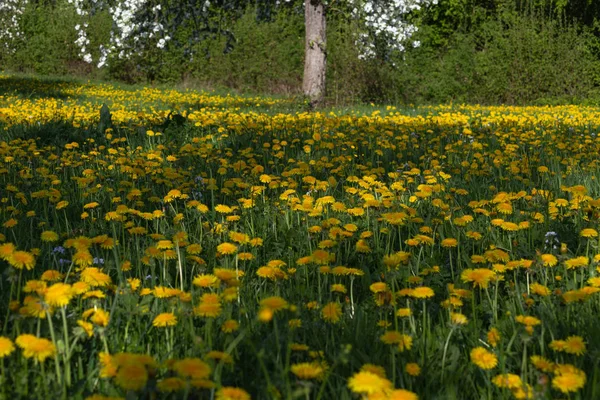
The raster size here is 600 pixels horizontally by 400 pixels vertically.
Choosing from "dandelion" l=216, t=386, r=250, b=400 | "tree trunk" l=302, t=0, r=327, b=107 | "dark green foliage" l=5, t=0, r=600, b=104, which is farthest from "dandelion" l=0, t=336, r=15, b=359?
"dark green foliage" l=5, t=0, r=600, b=104

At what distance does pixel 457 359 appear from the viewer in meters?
1.61

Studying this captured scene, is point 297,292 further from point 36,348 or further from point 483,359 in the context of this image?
point 36,348

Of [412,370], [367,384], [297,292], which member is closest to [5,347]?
[367,384]

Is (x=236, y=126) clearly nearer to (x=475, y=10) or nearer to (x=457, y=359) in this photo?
(x=457, y=359)

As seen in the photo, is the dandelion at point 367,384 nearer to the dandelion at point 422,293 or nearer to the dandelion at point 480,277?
the dandelion at point 422,293

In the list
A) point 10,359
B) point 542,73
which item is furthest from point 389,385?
point 542,73

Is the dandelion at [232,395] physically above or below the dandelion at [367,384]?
below

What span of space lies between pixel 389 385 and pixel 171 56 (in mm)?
18589

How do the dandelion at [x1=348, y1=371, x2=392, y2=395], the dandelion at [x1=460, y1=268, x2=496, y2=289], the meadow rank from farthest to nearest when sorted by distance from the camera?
the dandelion at [x1=460, y1=268, x2=496, y2=289]
the meadow
the dandelion at [x1=348, y1=371, x2=392, y2=395]

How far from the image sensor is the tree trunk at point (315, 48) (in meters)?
11.0

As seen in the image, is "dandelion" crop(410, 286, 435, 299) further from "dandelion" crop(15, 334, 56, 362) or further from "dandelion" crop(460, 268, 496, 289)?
"dandelion" crop(15, 334, 56, 362)

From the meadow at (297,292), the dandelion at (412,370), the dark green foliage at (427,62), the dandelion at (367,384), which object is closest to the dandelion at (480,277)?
the meadow at (297,292)

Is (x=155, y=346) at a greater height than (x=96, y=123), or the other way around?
(x=96, y=123)

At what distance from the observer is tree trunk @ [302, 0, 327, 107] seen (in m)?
11.0
